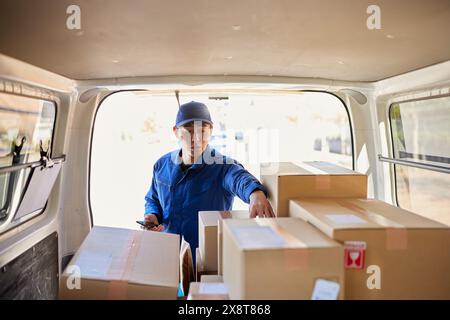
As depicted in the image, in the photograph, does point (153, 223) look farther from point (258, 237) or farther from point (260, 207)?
point (258, 237)

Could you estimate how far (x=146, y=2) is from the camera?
134 cm

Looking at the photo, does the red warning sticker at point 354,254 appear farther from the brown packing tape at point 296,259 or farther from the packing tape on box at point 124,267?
the packing tape on box at point 124,267

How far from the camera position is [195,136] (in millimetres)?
2666

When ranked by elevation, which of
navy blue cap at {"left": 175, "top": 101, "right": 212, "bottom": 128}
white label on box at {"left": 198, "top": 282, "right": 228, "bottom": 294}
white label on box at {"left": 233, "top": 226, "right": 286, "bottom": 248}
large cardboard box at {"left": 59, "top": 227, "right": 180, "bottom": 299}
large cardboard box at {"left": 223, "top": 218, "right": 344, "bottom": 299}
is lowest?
white label on box at {"left": 198, "top": 282, "right": 228, "bottom": 294}

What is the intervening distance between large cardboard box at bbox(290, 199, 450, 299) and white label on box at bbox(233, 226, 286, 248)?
189mm

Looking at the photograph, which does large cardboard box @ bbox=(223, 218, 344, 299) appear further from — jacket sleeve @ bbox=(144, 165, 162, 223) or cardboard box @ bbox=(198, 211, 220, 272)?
jacket sleeve @ bbox=(144, 165, 162, 223)

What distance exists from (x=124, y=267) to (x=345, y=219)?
33.8 inches

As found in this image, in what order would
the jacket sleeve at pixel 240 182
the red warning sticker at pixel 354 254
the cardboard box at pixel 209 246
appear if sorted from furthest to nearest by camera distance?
1. the jacket sleeve at pixel 240 182
2. the cardboard box at pixel 209 246
3. the red warning sticker at pixel 354 254

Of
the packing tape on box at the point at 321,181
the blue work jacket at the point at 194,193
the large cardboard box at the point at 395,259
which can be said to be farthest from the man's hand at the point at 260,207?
the blue work jacket at the point at 194,193

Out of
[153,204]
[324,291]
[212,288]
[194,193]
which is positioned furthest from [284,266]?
[153,204]

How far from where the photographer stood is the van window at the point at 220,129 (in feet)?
11.9

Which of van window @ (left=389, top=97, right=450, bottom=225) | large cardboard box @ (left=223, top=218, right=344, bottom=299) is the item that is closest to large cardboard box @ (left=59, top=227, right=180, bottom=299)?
large cardboard box @ (left=223, top=218, right=344, bottom=299)

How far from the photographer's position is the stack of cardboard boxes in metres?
1.13

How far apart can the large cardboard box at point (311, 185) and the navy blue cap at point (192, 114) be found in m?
0.91
